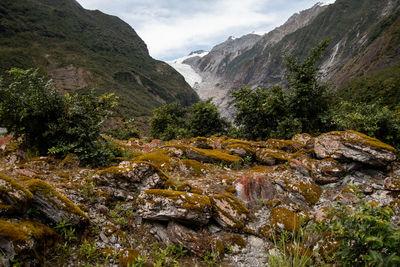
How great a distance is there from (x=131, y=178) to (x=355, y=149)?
852 centimetres

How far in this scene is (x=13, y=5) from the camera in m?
130

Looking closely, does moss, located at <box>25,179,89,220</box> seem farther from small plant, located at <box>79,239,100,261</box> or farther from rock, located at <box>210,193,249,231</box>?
rock, located at <box>210,193,249,231</box>

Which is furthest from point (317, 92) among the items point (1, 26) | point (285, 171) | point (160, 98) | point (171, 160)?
point (1, 26)

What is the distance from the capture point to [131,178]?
21.2ft

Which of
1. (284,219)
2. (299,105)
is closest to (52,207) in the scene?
(284,219)

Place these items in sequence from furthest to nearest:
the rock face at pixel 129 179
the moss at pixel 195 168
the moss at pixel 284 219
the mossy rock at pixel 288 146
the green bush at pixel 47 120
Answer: the mossy rock at pixel 288 146, the moss at pixel 195 168, the green bush at pixel 47 120, the rock face at pixel 129 179, the moss at pixel 284 219

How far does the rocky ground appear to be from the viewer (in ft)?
13.0

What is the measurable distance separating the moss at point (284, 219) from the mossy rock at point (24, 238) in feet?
18.2

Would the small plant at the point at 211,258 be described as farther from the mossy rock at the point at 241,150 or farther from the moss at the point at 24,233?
the mossy rock at the point at 241,150

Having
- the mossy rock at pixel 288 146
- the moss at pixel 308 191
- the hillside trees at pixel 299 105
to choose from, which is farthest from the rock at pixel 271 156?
the hillside trees at pixel 299 105

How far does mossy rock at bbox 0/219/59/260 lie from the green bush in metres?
4.38

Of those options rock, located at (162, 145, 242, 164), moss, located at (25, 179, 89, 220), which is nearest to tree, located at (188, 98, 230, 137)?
rock, located at (162, 145, 242, 164)

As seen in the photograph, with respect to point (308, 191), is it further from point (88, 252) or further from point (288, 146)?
point (88, 252)

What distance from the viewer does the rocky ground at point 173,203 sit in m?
3.96
